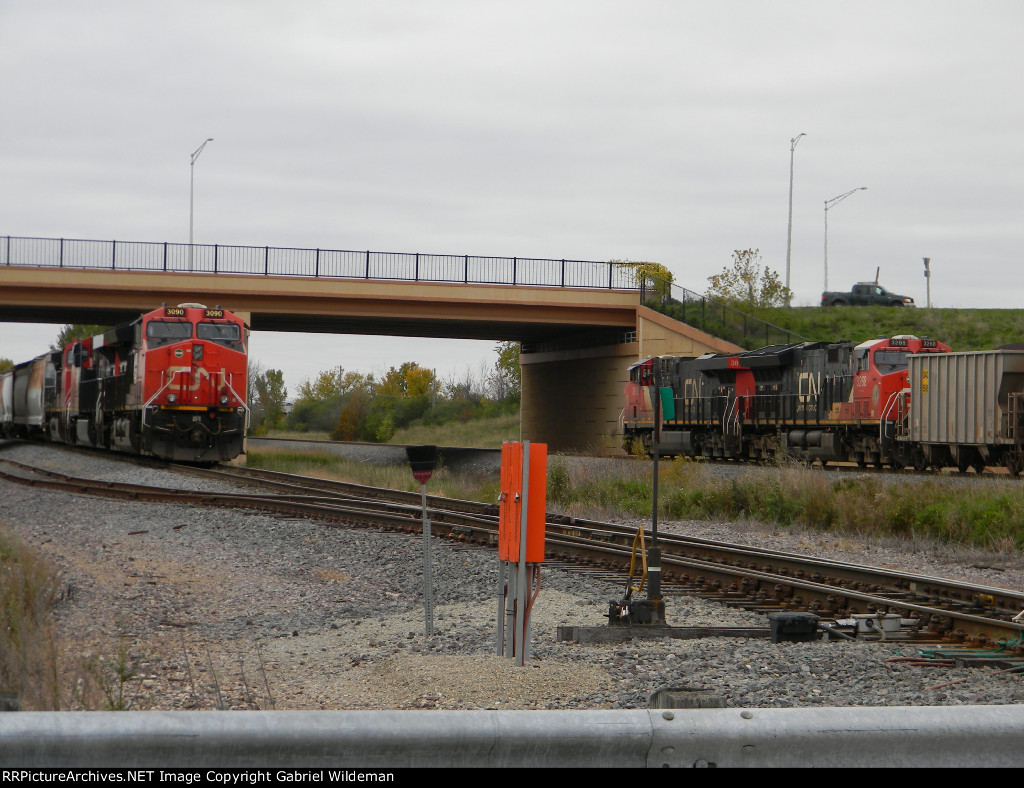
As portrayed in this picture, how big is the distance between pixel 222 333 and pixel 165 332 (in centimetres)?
145

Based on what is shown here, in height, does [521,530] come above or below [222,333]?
below

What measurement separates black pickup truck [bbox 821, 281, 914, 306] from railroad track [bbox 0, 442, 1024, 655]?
4388 centimetres

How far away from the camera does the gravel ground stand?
6398 millimetres

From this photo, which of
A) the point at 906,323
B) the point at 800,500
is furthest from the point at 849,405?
the point at 906,323

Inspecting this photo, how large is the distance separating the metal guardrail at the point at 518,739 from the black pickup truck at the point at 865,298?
5796 centimetres

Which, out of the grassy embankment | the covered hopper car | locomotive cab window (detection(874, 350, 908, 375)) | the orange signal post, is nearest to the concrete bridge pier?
the covered hopper car

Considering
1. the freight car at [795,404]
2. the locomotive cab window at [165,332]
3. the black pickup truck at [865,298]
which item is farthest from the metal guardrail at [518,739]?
the black pickup truck at [865,298]

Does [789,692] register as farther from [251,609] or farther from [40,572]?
[40,572]

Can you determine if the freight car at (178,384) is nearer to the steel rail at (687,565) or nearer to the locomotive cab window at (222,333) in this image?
the locomotive cab window at (222,333)

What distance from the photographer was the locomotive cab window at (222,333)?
86.0 feet

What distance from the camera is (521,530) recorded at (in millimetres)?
7457

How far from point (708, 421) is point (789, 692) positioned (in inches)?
1019

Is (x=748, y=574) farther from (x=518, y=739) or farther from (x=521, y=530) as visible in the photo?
(x=518, y=739)

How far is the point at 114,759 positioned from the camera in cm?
218
